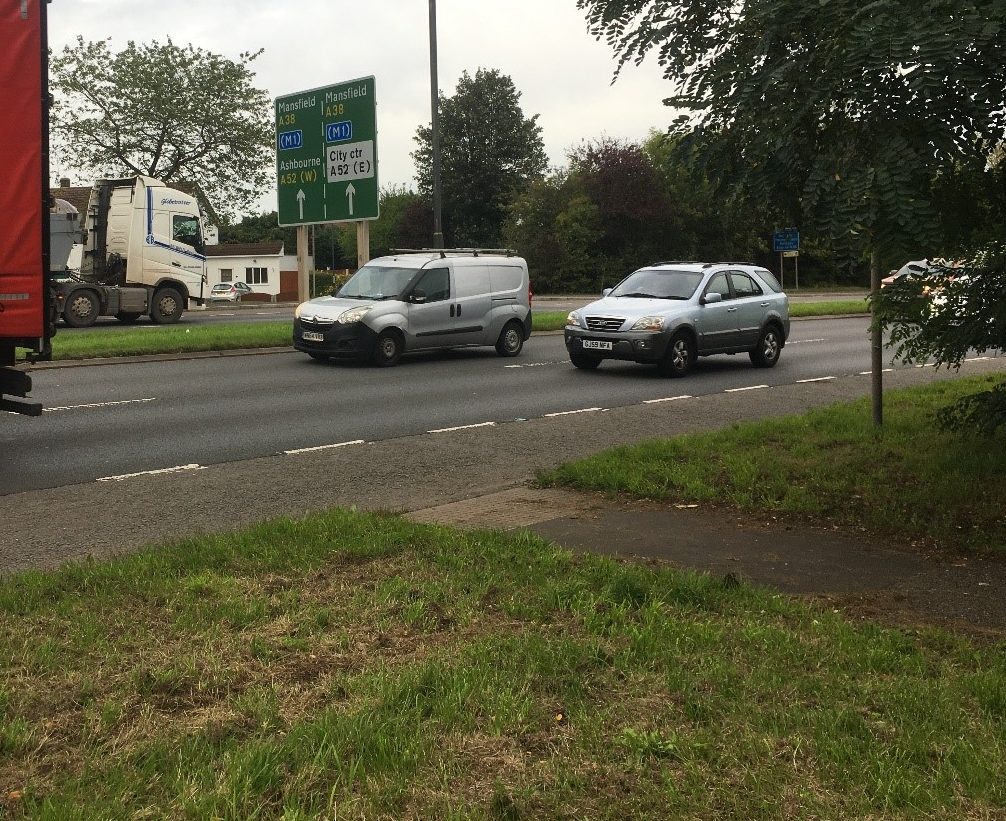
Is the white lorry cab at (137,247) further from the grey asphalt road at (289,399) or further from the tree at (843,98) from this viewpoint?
the tree at (843,98)

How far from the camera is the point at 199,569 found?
5.91 metres

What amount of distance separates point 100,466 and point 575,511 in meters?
4.48

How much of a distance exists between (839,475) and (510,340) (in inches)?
503

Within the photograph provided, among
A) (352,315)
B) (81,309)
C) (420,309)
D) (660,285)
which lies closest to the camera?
(352,315)

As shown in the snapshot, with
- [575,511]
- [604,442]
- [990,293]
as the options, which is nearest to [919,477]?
[990,293]

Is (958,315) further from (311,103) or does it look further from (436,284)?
(311,103)

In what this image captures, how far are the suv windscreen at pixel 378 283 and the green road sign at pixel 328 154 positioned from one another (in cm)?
443

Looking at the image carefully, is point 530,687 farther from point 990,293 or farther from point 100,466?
point 100,466

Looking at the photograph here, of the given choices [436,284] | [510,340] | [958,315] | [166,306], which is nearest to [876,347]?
[958,315]

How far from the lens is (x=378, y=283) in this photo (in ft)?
65.3

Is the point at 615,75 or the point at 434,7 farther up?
the point at 434,7

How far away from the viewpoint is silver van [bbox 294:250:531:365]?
18.8m

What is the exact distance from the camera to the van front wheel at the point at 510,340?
69.1 feet

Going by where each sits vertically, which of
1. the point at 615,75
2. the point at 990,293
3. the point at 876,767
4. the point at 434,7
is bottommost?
the point at 876,767
